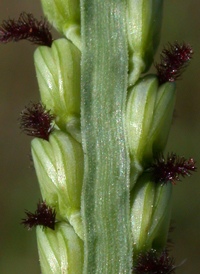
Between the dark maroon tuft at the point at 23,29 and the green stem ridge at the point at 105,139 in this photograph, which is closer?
the green stem ridge at the point at 105,139

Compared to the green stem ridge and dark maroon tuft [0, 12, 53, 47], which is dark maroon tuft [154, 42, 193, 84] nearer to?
the green stem ridge

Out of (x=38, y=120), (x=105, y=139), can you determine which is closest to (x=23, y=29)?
(x=38, y=120)

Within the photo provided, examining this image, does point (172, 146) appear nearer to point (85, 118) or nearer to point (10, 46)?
point (10, 46)

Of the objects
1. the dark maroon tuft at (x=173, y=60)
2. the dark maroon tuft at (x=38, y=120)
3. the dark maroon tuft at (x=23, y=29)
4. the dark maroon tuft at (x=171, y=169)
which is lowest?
the dark maroon tuft at (x=171, y=169)

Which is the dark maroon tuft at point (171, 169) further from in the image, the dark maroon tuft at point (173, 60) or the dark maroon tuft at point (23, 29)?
the dark maroon tuft at point (23, 29)

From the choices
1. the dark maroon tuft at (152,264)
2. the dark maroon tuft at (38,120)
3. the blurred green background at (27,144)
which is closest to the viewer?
the dark maroon tuft at (152,264)

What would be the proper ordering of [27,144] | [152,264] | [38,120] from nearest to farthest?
1. [152,264]
2. [38,120]
3. [27,144]

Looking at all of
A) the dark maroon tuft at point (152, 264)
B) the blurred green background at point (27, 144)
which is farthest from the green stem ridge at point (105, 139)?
the blurred green background at point (27, 144)

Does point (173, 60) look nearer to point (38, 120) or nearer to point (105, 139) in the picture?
point (105, 139)
